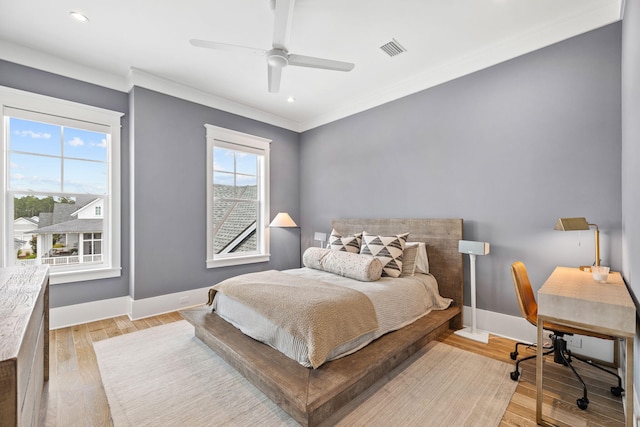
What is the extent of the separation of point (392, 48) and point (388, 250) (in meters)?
2.16

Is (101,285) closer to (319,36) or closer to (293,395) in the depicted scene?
(293,395)

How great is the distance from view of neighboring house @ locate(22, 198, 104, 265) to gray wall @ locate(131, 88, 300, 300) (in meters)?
0.50

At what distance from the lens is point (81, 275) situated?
3.30 m

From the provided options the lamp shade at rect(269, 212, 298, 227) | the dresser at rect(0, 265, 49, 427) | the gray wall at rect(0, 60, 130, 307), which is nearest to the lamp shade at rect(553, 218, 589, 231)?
the dresser at rect(0, 265, 49, 427)

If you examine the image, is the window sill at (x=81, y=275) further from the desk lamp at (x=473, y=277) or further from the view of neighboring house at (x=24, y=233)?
the desk lamp at (x=473, y=277)

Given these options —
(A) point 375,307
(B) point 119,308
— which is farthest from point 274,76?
(B) point 119,308

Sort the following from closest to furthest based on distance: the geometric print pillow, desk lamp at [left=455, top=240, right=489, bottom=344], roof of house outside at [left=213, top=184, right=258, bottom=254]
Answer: desk lamp at [left=455, top=240, right=489, bottom=344] → the geometric print pillow → roof of house outside at [left=213, top=184, right=258, bottom=254]

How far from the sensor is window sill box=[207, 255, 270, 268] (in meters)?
4.16

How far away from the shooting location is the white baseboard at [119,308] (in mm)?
3195

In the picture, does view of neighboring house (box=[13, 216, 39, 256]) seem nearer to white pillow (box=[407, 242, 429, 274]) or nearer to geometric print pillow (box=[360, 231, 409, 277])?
geometric print pillow (box=[360, 231, 409, 277])

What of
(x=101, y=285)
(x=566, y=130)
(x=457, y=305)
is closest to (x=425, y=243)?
(x=457, y=305)

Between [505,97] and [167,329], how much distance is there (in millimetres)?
4414

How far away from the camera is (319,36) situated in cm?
280

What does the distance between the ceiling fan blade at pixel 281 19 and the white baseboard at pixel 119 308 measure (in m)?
3.31
